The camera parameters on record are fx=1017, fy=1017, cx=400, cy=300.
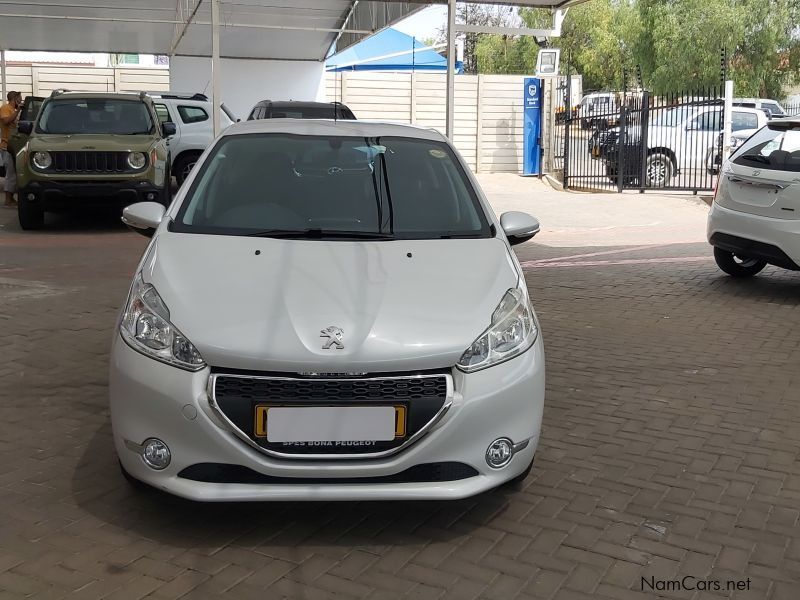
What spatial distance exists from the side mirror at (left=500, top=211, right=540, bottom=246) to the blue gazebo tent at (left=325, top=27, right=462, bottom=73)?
933 inches

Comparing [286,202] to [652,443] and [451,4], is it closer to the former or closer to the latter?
[652,443]

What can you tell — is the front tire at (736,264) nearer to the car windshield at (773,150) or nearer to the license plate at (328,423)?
the car windshield at (773,150)

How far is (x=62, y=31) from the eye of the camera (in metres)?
24.8

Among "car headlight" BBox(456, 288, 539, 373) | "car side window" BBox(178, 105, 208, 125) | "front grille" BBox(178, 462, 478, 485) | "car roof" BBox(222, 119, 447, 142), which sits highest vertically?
"car roof" BBox(222, 119, 447, 142)

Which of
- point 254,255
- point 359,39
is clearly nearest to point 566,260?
point 254,255

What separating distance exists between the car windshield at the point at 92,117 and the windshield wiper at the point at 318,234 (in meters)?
10.1

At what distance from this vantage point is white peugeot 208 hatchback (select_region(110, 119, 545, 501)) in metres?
3.63

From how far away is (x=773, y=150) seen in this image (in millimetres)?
9172

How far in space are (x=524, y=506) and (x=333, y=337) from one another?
1.19 meters

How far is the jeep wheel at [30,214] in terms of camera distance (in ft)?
43.9

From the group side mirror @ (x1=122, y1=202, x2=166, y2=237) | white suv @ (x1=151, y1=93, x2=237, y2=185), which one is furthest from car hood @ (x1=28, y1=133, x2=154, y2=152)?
side mirror @ (x1=122, y1=202, x2=166, y2=237)

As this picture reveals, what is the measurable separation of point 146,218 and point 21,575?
2.00 m

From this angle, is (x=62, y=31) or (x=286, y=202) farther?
(x=62, y=31)

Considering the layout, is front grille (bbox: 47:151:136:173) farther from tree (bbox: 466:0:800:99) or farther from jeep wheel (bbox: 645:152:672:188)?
tree (bbox: 466:0:800:99)
